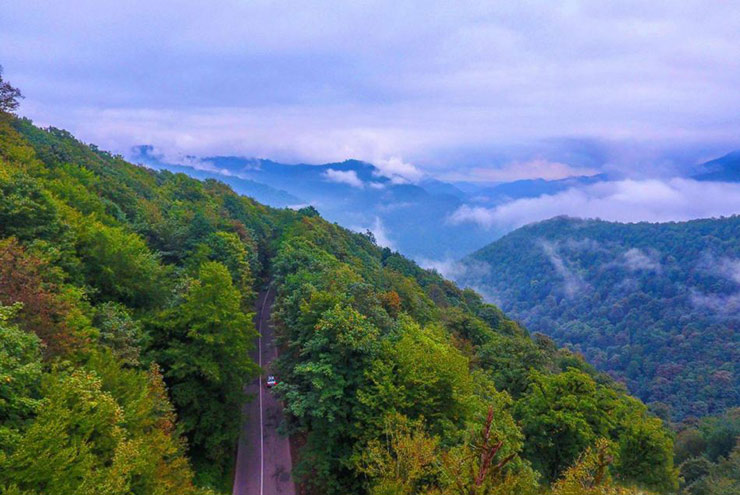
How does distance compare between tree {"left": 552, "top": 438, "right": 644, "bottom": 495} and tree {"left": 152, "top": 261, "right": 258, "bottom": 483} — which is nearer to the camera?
tree {"left": 552, "top": 438, "right": 644, "bottom": 495}

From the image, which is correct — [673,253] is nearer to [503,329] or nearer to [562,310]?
[562,310]

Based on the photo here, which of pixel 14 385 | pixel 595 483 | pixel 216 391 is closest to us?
pixel 595 483

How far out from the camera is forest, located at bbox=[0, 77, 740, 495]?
10.7 m

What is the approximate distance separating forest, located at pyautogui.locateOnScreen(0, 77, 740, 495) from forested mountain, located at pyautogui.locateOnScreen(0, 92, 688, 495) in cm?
7

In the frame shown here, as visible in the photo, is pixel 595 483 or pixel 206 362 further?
pixel 206 362

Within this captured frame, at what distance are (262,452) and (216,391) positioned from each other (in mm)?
5507

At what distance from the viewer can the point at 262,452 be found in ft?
79.0

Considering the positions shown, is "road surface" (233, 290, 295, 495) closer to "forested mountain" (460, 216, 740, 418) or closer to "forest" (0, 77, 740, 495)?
"forest" (0, 77, 740, 495)

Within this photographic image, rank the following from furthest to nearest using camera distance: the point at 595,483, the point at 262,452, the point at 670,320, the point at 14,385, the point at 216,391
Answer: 1. the point at 670,320
2. the point at 262,452
3. the point at 216,391
4. the point at 14,385
5. the point at 595,483

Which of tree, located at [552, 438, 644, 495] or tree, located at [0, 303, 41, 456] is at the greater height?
tree, located at [0, 303, 41, 456]

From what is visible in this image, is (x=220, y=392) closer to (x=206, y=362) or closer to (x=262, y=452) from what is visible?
(x=206, y=362)

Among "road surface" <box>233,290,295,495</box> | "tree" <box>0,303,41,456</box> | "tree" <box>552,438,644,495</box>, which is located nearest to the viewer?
"tree" <box>552,438,644,495</box>

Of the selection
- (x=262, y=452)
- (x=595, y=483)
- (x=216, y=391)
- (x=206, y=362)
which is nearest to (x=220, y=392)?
(x=216, y=391)

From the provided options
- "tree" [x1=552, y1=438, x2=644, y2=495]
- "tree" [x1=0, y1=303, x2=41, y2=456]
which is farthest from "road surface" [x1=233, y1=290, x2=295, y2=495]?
"tree" [x1=552, y1=438, x2=644, y2=495]
